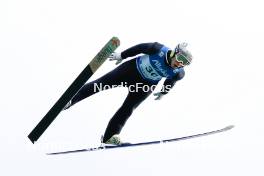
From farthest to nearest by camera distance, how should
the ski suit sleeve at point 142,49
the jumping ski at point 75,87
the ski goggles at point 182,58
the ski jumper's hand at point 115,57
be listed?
the ski jumper's hand at point 115,57
the ski suit sleeve at point 142,49
the ski goggles at point 182,58
the jumping ski at point 75,87

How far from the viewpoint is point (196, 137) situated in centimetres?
850

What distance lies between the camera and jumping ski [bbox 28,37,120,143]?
7338mm

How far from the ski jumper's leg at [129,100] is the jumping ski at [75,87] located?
79cm

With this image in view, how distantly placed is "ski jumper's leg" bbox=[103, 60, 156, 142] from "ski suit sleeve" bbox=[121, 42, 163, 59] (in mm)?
234

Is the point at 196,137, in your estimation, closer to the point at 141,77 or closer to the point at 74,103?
the point at 141,77

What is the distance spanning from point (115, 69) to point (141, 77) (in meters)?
0.42

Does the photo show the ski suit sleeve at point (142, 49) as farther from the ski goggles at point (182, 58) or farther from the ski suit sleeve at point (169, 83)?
the ski suit sleeve at point (169, 83)

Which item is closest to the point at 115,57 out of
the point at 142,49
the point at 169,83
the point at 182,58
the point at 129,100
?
the point at 142,49

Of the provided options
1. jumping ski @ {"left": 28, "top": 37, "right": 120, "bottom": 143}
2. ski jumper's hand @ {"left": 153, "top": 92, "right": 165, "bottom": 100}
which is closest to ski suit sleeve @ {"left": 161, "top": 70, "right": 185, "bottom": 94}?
ski jumper's hand @ {"left": 153, "top": 92, "right": 165, "bottom": 100}

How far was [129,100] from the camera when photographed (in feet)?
27.7

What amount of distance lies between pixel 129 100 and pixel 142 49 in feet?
2.44

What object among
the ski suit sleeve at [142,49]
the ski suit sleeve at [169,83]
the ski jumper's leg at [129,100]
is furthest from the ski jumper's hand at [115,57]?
the ski suit sleeve at [169,83]

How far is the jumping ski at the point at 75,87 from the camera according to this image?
7.34m

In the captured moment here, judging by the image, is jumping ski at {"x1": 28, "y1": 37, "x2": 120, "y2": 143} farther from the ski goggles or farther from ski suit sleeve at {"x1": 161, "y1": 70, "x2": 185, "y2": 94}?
ski suit sleeve at {"x1": 161, "y1": 70, "x2": 185, "y2": 94}
